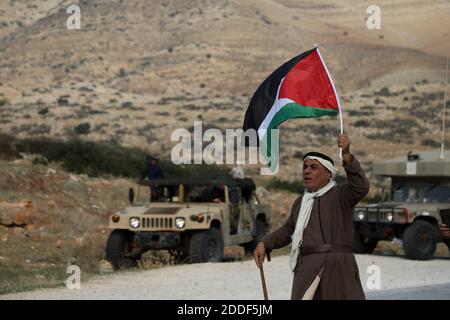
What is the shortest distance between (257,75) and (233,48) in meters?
5.72

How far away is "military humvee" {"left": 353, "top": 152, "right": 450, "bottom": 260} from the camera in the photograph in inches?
647

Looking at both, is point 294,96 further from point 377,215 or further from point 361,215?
point 361,215

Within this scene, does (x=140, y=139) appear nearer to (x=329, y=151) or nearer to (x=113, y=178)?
(x=329, y=151)

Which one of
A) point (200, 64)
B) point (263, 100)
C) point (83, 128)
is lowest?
point (263, 100)

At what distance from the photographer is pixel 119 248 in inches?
601

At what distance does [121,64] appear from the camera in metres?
83.1

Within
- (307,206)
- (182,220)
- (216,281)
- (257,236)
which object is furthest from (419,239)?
(307,206)

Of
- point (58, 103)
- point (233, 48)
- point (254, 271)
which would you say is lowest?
point (254, 271)

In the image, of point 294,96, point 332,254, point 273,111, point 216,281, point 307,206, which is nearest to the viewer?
point 332,254

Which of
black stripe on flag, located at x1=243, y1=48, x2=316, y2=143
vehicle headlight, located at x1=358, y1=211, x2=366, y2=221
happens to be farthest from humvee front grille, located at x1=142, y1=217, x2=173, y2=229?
black stripe on flag, located at x1=243, y1=48, x2=316, y2=143

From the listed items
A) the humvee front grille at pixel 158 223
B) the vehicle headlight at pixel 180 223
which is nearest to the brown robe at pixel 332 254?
the vehicle headlight at pixel 180 223

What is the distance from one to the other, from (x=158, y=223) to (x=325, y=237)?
892 centimetres
